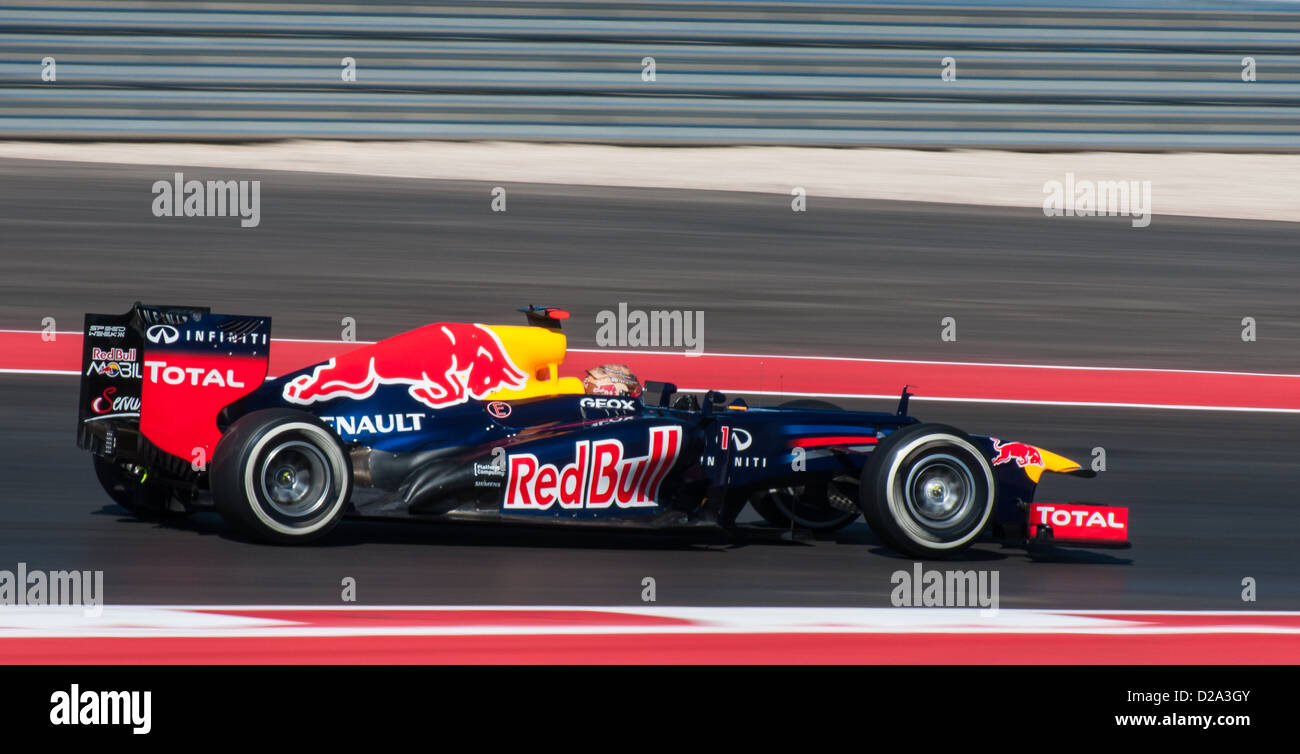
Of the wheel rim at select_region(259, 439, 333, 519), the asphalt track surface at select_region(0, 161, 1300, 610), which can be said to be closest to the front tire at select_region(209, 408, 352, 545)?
the wheel rim at select_region(259, 439, 333, 519)

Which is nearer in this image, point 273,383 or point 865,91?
→ point 273,383

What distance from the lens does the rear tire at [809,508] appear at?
7285mm

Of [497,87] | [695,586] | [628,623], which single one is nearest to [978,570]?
[695,586]

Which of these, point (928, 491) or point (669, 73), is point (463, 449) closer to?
point (928, 491)

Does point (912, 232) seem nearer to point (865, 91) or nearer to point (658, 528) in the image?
point (865, 91)

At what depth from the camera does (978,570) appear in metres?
6.67

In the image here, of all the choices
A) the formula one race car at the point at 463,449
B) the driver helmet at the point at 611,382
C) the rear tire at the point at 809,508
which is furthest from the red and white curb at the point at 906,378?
the formula one race car at the point at 463,449

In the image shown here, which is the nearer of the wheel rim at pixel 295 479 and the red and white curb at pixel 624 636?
the red and white curb at pixel 624 636

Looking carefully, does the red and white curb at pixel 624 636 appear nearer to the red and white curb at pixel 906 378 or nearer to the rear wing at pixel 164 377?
the rear wing at pixel 164 377

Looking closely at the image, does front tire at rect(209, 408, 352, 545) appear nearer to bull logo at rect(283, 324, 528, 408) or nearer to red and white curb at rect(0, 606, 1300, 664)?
bull logo at rect(283, 324, 528, 408)

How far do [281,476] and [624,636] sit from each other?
163 centimetres

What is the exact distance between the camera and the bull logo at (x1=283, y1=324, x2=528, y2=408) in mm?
6570

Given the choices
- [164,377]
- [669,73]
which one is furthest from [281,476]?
[669,73]

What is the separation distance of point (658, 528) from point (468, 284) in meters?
7.01
